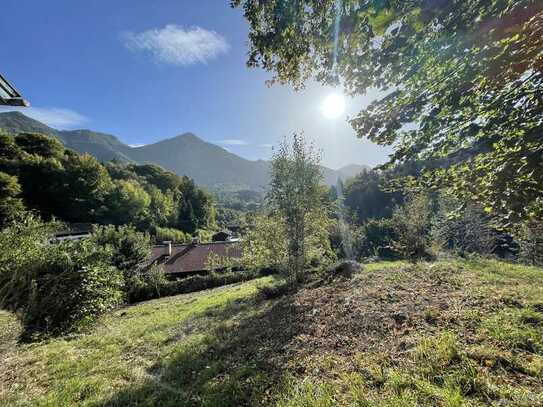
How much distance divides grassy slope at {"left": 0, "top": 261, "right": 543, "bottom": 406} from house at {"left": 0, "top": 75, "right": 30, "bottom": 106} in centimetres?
523

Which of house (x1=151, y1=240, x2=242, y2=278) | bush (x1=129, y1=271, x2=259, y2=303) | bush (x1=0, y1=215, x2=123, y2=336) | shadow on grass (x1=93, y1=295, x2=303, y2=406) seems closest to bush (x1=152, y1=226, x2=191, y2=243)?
house (x1=151, y1=240, x2=242, y2=278)

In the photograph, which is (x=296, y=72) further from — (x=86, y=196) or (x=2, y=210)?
(x=86, y=196)

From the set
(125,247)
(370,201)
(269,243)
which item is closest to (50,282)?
(269,243)

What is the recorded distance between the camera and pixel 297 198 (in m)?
11.9

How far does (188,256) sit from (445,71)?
2932 cm

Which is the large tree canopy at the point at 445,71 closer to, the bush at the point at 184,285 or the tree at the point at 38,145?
the bush at the point at 184,285

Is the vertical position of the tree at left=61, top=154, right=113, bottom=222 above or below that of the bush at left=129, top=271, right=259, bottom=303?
above

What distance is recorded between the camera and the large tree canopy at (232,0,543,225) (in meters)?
2.71

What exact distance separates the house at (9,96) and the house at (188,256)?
2125cm

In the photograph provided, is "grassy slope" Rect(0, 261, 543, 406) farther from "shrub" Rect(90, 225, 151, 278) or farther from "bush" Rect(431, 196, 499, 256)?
"shrub" Rect(90, 225, 151, 278)

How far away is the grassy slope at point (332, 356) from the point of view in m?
3.25

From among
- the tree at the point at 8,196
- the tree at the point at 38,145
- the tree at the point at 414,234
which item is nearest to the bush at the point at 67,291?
the tree at the point at 414,234

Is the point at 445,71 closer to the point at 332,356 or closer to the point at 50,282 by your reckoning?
the point at 332,356

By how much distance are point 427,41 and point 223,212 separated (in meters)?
99.6
